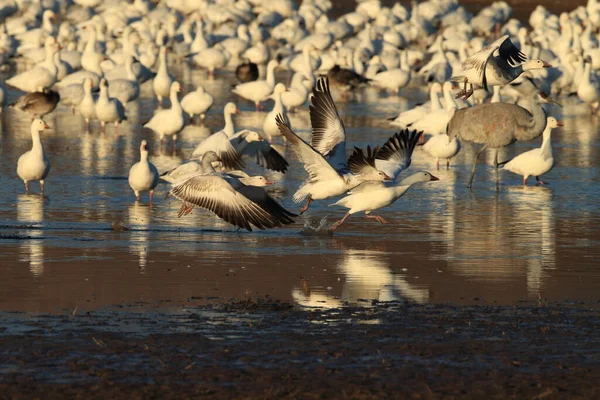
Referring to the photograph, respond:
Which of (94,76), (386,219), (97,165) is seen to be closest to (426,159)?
(97,165)

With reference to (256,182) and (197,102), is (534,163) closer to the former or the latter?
(256,182)

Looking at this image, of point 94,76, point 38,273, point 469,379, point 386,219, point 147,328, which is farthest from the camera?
point 94,76

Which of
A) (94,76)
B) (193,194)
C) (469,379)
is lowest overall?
(469,379)

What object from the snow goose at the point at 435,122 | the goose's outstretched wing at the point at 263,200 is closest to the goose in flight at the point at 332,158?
the goose's outstretched wing at the point at 263,200

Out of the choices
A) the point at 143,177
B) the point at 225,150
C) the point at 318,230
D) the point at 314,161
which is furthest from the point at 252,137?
the point at 318,230

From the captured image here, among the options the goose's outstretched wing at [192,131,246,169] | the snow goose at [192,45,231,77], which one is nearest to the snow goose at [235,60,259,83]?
the snow goose at [192,45,231,77]

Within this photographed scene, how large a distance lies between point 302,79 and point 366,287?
18617mm

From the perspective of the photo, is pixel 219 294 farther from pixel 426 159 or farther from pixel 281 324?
pixel 426 159

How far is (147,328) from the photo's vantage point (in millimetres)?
8453

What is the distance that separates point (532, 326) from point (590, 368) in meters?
1.04

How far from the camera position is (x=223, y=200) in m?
12.4

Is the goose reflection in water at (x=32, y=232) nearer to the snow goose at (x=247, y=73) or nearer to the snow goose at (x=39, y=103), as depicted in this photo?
the snow goose at (x=39, y=103)

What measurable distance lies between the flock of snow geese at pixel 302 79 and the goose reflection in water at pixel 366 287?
1.13 metres

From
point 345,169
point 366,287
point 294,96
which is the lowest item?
point 366,287
